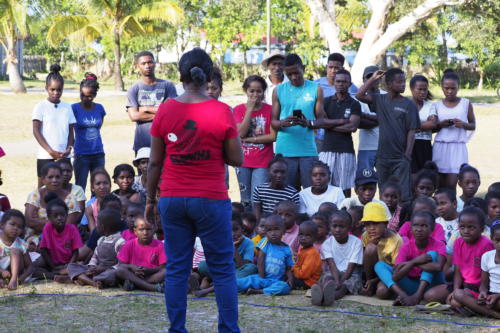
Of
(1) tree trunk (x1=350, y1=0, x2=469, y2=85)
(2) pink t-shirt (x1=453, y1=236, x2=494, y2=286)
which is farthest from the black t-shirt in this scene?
(1) tree trunk (x1=350, y1=0, x2=469, y2=85)

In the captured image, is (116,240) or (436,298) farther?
(116,240)

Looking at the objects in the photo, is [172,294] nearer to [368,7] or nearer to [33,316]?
[33,316]

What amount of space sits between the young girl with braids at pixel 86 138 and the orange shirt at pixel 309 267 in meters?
3.18

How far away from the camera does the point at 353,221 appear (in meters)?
7.01

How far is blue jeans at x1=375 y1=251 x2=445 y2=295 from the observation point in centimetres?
595

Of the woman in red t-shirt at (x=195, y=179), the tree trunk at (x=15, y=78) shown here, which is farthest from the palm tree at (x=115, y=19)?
the woman in red t-shirt at (x=195, y=179)

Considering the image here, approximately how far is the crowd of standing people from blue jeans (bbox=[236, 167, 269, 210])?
2 cm

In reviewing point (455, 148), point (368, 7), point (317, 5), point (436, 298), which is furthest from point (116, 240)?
point (368, 7)

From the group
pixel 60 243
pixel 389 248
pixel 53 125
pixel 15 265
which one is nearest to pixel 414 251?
pixel 389 248

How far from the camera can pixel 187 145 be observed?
14.8 feet

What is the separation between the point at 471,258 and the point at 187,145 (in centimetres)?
249

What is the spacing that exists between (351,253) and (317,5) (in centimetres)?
2285

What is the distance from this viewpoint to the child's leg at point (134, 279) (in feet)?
21.0

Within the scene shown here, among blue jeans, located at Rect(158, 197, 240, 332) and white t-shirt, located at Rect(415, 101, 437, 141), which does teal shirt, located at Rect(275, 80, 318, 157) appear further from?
blue jeans, located at Rect(158, 197, 240, 332)
